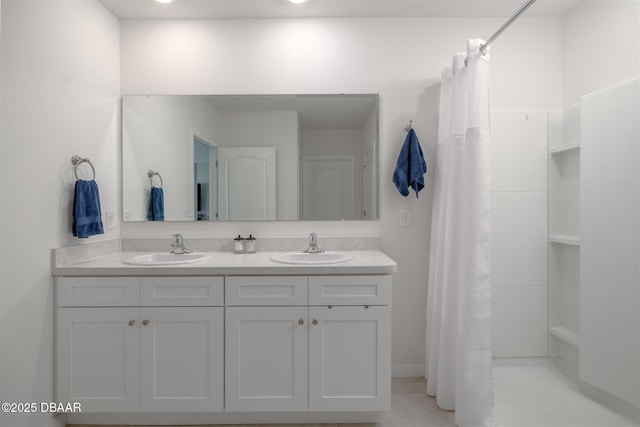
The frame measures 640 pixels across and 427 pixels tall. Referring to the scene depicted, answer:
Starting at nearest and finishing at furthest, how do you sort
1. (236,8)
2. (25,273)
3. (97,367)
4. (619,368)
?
1. (25,273)
2. (97,367)
3. (619,368)
4. (236,8)

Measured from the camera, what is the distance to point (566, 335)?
2.37 metres

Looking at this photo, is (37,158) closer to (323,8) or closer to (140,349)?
(140,349)

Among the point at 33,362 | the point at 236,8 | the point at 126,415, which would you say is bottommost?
the point at 126,415

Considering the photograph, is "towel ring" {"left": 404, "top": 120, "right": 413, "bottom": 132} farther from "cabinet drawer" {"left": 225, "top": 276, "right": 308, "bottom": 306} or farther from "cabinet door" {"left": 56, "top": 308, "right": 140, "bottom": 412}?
"cabinet door" {"left": 56, "top": 308, "right": 140, "bottom": 412}

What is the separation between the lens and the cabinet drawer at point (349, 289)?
183 centimetres

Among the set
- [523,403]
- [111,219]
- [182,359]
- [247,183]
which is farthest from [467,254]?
[111,219]

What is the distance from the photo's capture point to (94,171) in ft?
6.75

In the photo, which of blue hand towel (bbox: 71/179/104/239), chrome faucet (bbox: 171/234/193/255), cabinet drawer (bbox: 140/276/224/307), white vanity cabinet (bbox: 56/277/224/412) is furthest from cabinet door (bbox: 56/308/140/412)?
chrome faucet (bbox: 171/234/193/255)

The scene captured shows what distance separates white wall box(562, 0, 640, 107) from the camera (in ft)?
6.55

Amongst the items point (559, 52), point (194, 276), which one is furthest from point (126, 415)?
point (559, 52)

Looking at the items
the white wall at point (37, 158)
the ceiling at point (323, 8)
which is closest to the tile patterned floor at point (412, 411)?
the white wall at point (37, 158)

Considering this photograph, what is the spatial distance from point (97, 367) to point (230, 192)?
49.2 inches

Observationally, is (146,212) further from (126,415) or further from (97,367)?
(126,415)

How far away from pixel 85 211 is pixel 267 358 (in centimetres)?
129
